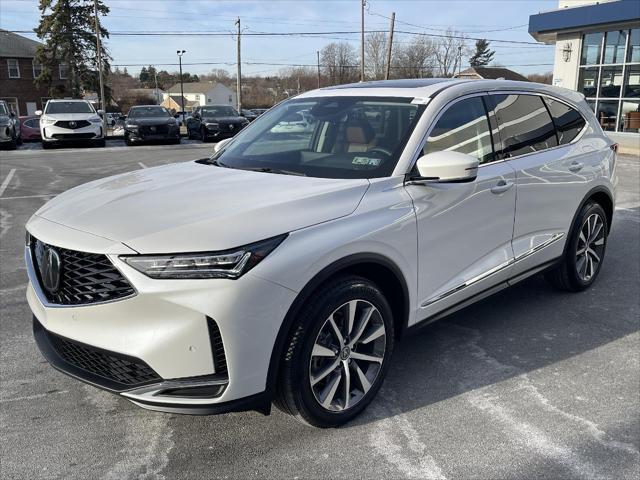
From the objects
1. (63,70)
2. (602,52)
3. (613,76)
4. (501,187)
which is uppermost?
(63,70)

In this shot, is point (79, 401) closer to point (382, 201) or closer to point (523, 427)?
point (382, 201)

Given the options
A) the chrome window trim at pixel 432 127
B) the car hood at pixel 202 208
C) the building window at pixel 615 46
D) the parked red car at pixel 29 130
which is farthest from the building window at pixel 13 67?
the chrome window trim at pixel 432 127

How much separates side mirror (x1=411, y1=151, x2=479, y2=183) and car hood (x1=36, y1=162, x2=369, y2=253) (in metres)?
0.34

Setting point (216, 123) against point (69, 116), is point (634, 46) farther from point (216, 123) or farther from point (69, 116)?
point (69, 116)

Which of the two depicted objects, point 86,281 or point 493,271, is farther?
point 493,271

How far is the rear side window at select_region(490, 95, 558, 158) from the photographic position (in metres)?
3.94

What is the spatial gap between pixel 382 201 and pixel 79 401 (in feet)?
6.71

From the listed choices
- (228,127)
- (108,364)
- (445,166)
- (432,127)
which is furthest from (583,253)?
(228,127)

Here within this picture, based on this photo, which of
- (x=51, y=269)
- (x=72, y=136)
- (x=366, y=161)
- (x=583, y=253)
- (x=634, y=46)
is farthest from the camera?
(x=634, y=46)

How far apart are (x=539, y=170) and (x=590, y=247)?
52.2 inches

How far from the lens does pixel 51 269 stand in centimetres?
266

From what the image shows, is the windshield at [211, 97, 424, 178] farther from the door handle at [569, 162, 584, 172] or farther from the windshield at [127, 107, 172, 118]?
the windshield at [127, 107, 172, 118]

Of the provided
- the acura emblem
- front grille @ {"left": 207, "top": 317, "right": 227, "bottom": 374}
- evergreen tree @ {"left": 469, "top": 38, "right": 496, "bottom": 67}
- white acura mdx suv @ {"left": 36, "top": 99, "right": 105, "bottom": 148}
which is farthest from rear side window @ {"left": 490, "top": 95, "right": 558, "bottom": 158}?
evergreen tree @ {"left": 469, "top": 38, "right": 496, "bottom": 67}

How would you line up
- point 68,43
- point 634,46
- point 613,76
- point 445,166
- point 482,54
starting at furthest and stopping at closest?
point 482,54
point 68,43
point 613,76
point 634,46
point 445,166
